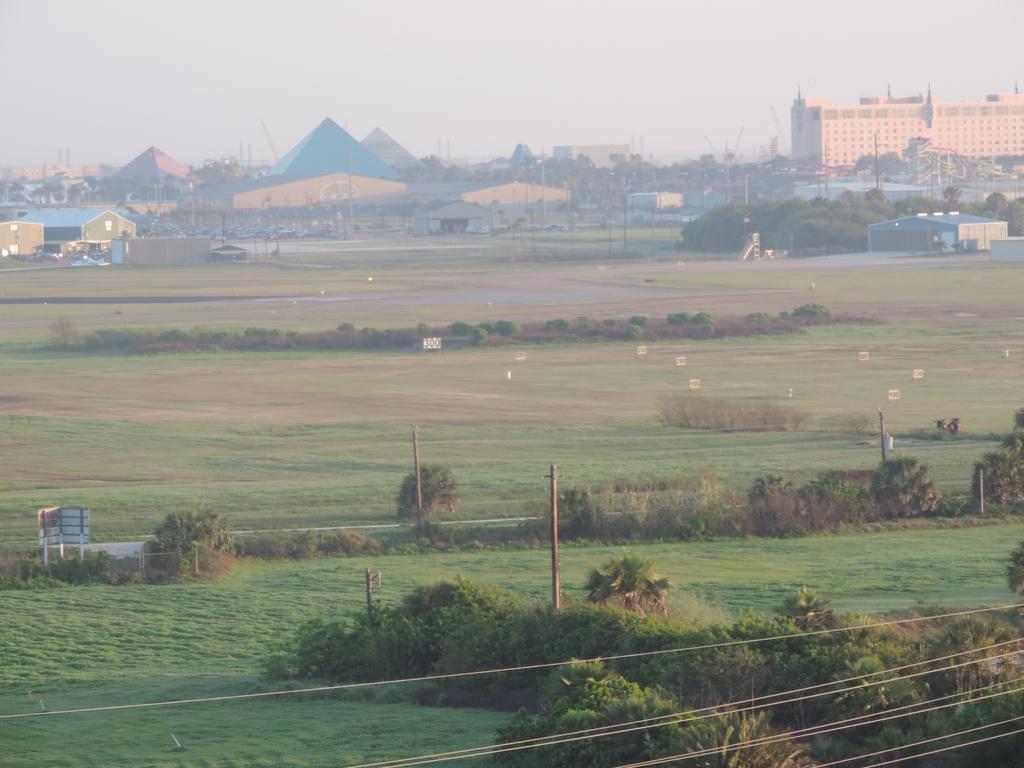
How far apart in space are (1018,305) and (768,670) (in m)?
40.6

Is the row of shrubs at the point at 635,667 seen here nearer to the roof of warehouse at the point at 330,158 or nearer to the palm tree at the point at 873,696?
the palm tree at the point at 873,696

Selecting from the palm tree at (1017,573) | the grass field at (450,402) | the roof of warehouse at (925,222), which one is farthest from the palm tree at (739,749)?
the roof of warehouse at (925,222)

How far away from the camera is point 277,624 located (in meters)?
17.3

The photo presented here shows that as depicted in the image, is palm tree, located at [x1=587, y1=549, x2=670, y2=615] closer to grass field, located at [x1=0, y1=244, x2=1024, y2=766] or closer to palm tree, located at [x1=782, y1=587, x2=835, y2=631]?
palm tree, located at [x1=782, y1=587, x2=835, y2=631]

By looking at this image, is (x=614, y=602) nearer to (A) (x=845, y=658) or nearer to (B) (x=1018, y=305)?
(A) (x=845, y=658)

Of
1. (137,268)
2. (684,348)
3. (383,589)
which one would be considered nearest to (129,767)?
(383,589)

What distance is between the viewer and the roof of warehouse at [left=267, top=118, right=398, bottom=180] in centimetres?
16962

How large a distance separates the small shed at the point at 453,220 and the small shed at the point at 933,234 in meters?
39.9

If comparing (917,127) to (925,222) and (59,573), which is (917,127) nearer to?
A: (925,222)

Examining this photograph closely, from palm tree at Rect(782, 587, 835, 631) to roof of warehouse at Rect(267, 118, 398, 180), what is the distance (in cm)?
15416

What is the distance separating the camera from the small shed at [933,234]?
78000 millimetres

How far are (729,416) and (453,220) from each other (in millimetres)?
84825

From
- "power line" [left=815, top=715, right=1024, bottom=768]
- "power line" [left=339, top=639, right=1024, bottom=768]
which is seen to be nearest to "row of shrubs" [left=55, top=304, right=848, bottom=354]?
"power line" [left=339, top=639, right=1024, bottom=768]

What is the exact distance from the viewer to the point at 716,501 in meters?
22.3
